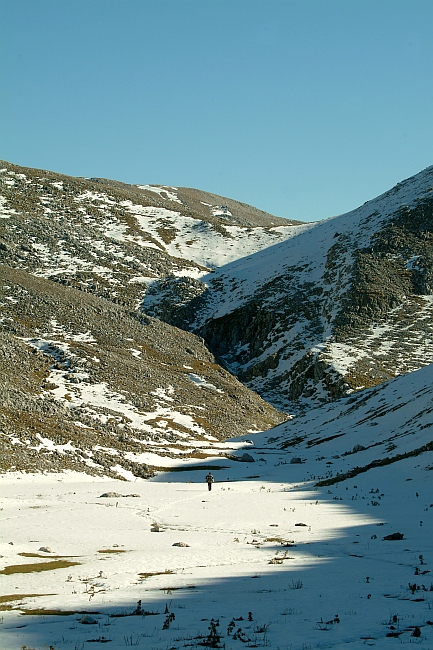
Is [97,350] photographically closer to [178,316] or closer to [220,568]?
[178,316]

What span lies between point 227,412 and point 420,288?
6959 cm

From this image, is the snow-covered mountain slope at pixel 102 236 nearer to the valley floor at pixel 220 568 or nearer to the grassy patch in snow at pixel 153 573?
the valley floor at pixel 220 568

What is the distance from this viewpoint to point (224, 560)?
64.7ft

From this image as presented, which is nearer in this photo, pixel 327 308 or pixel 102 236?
pixel 327 308

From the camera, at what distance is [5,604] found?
557 inches

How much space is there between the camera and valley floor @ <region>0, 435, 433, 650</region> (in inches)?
445

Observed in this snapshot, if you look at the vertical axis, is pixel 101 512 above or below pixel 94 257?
below

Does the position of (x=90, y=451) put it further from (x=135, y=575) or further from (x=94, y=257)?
(x=94, y=257)

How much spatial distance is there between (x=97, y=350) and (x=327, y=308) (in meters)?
66.6

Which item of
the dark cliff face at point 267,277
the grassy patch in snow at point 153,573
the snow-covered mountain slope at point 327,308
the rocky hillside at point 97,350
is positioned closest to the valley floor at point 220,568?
the grassy patch in snow at point 153,573

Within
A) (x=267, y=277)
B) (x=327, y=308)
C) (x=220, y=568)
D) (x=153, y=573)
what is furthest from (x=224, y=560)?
(x=267, y=277)

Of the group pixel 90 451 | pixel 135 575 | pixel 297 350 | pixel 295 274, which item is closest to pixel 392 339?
pixel 297 350

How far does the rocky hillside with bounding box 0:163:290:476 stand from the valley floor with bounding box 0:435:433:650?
1571 centimetres

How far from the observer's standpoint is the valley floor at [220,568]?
11305mm
